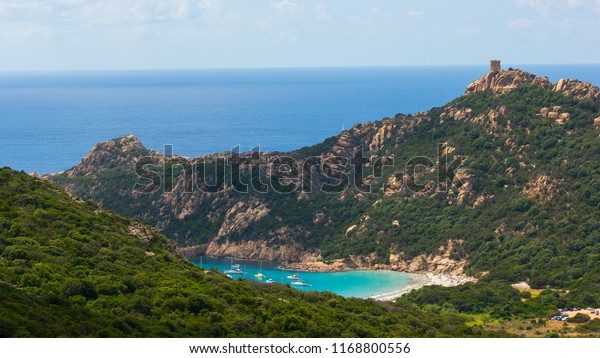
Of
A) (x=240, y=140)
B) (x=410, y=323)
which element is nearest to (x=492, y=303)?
(x=410, y=323)

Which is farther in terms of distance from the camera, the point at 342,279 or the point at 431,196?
the point at 431,196

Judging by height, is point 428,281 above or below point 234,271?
above

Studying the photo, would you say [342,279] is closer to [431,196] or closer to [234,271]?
[234,271]

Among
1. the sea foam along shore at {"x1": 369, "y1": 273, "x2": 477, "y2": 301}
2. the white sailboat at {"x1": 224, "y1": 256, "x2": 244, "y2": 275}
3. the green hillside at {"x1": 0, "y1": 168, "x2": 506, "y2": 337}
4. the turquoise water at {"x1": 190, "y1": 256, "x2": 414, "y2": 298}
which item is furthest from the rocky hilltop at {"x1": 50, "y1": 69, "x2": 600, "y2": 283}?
the green hillside at {"x1": 0, "y1": 168, "x2": 506, "y2": 337}

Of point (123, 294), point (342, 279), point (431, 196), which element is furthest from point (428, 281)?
point (123, 294)

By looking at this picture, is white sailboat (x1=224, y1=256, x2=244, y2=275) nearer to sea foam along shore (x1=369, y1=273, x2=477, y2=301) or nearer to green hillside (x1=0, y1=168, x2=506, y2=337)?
sea foam along shore (x1=369, y1=273, x2=477, y2=301)

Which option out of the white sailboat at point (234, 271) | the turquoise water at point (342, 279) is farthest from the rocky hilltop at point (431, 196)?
the white sailboat at point (234, 271)

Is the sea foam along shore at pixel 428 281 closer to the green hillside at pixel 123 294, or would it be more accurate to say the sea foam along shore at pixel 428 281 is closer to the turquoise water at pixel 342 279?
the turquoise water at pixel 342 279
